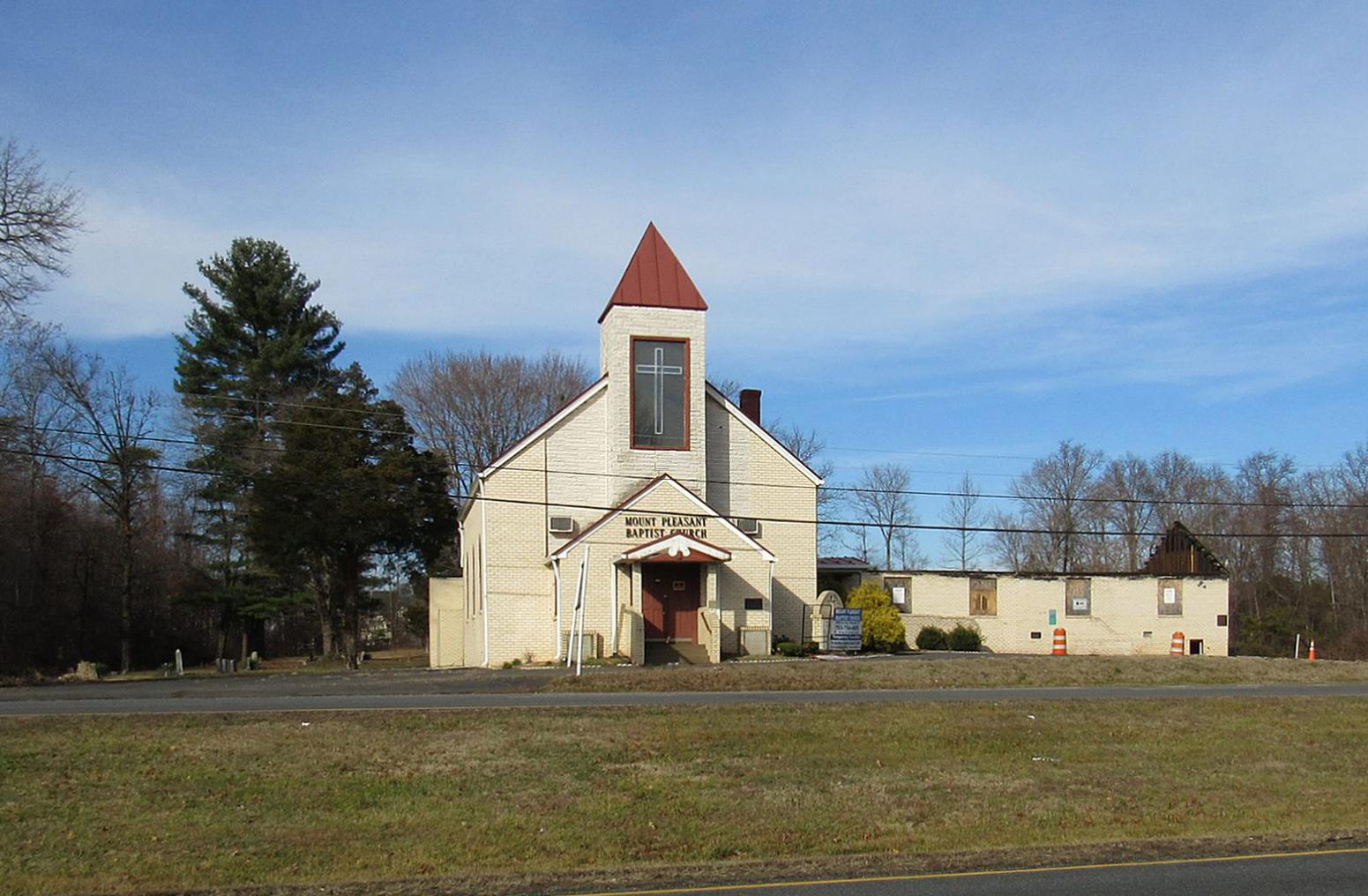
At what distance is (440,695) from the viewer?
21938 millimetres

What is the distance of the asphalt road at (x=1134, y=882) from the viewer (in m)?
9.45

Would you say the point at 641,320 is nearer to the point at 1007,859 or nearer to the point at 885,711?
the point at 885,711

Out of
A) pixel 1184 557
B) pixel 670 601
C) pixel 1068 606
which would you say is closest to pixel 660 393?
pixel 670 601

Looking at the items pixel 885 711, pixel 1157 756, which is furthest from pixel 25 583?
pixel 1157 756

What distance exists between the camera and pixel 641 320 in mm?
34781

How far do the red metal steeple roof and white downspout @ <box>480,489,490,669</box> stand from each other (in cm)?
681

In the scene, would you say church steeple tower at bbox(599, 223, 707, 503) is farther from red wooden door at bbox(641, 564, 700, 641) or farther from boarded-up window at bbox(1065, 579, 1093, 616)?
boarded-up window at bbox(1065, 579, 1093, 616)

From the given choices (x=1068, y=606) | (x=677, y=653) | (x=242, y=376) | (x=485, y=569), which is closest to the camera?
(x=677, y=653)

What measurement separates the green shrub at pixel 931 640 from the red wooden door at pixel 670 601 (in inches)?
402

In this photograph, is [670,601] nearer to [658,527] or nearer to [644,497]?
[658,527]

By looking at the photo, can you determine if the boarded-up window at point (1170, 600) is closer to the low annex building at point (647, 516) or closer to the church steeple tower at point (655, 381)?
the low annex building at point (647, 516)

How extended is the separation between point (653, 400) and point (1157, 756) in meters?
20.7

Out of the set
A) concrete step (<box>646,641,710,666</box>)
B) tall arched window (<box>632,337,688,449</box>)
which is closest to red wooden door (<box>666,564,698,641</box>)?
concrete step (<box>646,641,710,666</box>)

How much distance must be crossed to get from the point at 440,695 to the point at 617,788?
9.15m
